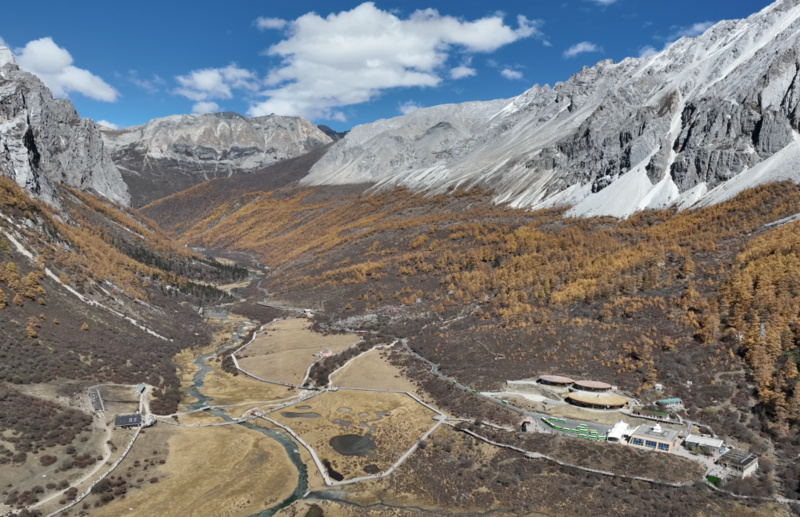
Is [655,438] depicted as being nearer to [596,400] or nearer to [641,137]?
[596,400]

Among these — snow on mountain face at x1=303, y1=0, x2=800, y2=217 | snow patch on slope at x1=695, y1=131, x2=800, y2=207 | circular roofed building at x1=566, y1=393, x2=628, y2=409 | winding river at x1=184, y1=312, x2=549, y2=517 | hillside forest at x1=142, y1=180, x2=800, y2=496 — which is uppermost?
snow on mountain face at x1=303, y1=0, x2=800, y2=217

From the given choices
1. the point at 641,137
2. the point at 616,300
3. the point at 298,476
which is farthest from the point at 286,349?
the point at 641,137

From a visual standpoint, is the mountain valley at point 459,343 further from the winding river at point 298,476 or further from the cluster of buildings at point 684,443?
the cluster of buildings at point 684,443

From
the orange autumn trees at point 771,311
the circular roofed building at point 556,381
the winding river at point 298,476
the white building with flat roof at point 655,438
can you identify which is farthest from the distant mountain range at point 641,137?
the winding river at point 298,476

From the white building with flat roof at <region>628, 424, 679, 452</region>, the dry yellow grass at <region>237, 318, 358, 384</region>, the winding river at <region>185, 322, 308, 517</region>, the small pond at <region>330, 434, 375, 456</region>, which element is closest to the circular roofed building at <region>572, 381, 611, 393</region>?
the white building with flat roof at <region>628, 424, 679, 452</region>

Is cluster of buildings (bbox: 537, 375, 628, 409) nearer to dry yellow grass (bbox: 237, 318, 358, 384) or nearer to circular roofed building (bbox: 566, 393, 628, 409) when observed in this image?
circular roofed building (bbox: 566, 393, 628, 409)

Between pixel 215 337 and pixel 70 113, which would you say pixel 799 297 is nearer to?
pixel 215 337

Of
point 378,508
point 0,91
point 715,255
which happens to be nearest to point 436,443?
point 378,508
